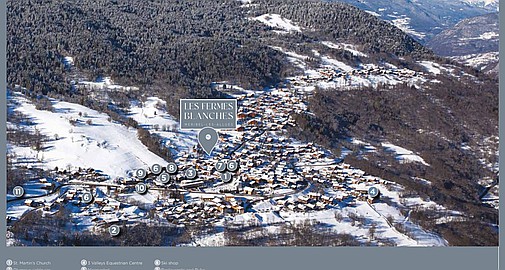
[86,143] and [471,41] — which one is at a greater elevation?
[471,41]

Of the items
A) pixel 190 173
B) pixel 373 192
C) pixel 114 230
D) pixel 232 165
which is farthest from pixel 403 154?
pixel 114 230

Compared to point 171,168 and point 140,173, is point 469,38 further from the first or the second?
point 140,173

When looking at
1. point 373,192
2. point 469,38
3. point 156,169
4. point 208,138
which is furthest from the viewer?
point 469,38

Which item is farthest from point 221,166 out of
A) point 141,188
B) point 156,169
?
point 141,188

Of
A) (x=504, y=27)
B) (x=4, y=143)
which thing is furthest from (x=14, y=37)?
(x=504, y=27)

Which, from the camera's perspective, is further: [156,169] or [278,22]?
[278,22]

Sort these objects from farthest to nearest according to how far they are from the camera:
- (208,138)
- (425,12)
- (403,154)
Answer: (425,12) < (403,154) < (208,138)

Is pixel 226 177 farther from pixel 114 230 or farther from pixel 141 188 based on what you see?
pixel 114 230

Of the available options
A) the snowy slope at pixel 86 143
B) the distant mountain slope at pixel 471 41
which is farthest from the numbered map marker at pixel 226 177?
the distant mountain slope at pixel 471 41

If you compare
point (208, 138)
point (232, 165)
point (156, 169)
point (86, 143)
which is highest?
point (208, 138)
